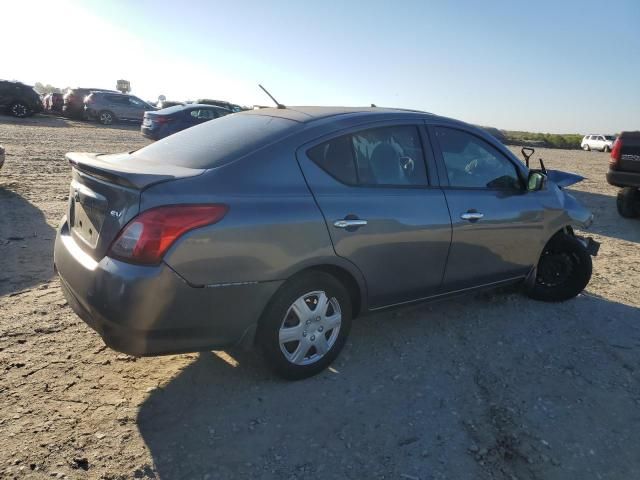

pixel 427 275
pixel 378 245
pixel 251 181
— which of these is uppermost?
pixel 251 181

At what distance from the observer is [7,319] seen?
3768 millimetres

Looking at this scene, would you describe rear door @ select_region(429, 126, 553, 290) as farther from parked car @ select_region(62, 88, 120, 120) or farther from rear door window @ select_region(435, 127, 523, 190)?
parked car @ select_region(62, 88, 120, 120)

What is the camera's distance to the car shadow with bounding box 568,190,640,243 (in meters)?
8.13

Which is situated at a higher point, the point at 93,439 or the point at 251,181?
the point at 251,181

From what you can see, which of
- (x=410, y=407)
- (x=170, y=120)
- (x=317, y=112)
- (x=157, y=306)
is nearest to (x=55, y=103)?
(x=170, y=120)

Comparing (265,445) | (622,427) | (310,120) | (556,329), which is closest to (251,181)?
(310,120)

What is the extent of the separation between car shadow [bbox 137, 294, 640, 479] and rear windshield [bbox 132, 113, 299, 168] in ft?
4.47

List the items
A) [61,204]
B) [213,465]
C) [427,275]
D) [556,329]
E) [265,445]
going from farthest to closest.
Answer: [61,204] → [556,329] → [427,275] → [265,445] → [213,465]

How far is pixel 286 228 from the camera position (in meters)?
2.86

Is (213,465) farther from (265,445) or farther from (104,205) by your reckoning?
(104,205)

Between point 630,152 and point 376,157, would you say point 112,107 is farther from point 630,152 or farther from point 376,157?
point 376,157

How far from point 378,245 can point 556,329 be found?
198cm

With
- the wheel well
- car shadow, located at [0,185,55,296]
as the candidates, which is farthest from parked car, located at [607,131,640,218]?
car shadow, located at [0,185,55,296]

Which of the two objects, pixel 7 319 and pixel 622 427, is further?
pixel 7 319
